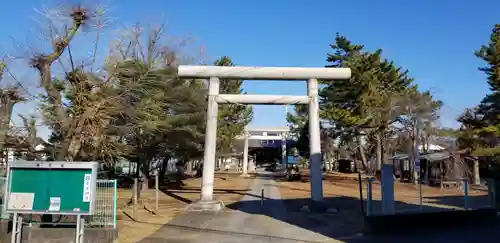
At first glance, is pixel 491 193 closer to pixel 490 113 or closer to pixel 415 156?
pixel 490 113

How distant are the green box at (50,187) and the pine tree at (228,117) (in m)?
24.5

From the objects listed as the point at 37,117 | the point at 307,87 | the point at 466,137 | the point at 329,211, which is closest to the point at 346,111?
the point at 466,137

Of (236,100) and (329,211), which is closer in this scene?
(329,211)

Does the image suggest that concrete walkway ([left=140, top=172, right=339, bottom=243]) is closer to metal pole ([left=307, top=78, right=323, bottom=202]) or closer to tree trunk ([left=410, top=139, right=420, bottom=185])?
metal pole ([left=307, top=78, right=323, bottom=202])

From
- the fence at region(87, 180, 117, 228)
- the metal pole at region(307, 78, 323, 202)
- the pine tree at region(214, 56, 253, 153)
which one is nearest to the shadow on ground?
the metal pole at region(307, 78, 323, 202)

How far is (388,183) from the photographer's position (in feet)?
40.8

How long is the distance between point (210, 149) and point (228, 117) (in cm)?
2260

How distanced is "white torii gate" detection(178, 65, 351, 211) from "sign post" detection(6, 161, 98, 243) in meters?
9.61

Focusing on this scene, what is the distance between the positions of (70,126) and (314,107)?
1069 centimetres

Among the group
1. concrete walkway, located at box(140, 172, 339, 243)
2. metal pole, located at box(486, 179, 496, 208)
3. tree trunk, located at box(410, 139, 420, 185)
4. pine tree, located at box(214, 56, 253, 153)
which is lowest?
concrete walkway, located at box(140, 172, 339, 243)

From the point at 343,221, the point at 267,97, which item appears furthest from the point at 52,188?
the point at 267,97

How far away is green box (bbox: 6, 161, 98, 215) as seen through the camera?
927 centimetres

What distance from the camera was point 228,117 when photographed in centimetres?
4162

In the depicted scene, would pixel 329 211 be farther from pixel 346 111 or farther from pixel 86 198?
pixel 346 111
